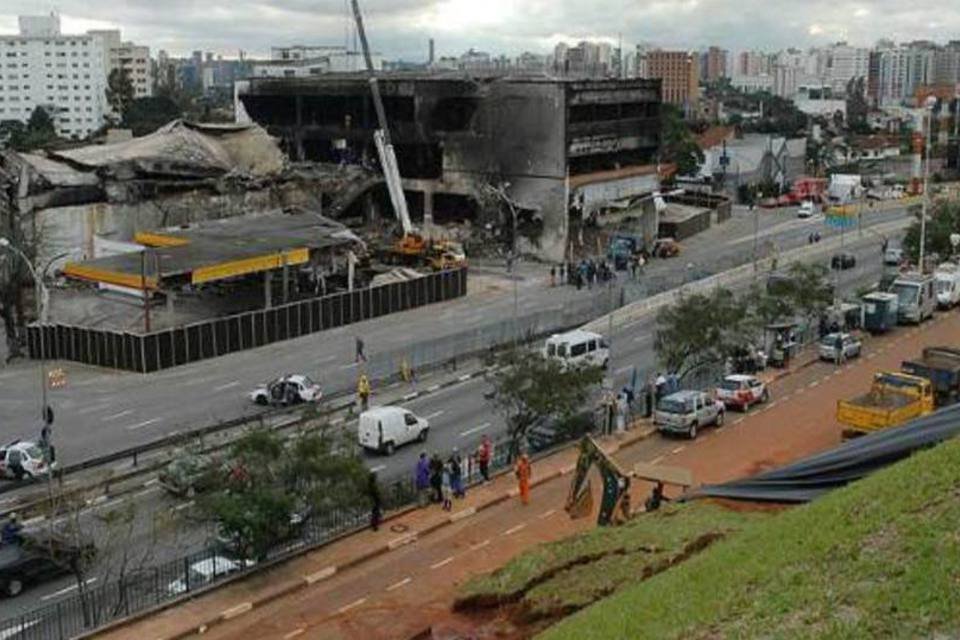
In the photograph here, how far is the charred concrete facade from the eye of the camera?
78.3 meters

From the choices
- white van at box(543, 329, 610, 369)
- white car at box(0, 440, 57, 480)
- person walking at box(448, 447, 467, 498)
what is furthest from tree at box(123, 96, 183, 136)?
person walking at box(448, 447, 467, 498)

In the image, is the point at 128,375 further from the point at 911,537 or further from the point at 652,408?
the point at 911,537

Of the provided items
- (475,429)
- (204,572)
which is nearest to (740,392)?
(475,429)

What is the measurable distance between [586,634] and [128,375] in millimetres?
36947

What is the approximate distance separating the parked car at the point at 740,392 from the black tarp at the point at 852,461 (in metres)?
15.3

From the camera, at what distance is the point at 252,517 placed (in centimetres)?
2392

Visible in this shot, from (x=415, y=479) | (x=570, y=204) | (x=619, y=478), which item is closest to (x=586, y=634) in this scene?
(x=619, y=478)

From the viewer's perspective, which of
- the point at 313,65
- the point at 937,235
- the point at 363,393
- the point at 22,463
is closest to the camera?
the point at 22,463

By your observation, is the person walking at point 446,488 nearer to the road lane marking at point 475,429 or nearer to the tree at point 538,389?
the tree at point 538,389

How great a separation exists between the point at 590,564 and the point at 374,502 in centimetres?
856

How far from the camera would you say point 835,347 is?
4406 centimetres

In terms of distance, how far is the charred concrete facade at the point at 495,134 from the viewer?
3083 inches

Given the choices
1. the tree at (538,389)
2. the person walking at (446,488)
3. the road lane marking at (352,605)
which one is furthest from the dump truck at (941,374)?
the road lane marking at (352,605)

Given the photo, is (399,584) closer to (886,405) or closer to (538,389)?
(538,389)
